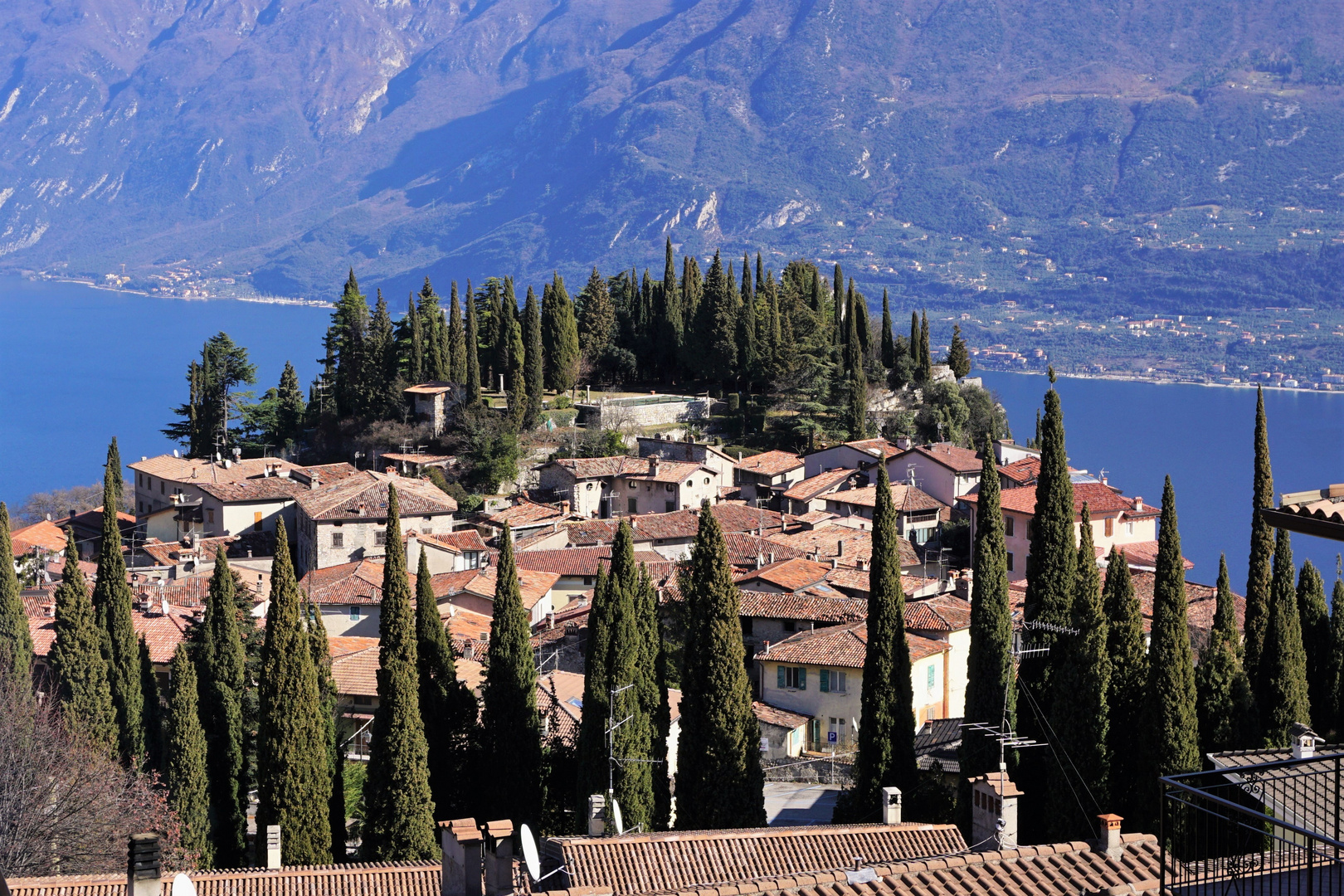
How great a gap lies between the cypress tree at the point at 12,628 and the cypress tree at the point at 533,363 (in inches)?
1080

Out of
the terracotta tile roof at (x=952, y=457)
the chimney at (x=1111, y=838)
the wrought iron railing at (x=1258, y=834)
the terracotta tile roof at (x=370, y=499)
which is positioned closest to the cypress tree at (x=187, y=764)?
the chimney at (x=1111, y=838)

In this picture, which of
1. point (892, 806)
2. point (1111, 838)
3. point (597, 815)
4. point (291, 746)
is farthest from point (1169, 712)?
point (291, 746)

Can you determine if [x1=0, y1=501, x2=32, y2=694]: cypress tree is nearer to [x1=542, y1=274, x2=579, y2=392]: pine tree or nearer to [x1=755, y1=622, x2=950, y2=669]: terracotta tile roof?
[x1=755, y1=622, x2=950, y2=669]: terracotta tile roof

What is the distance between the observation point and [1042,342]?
197m

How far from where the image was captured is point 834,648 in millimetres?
32250

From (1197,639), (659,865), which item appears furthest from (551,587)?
(659,865)

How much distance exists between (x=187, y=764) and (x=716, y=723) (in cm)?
812

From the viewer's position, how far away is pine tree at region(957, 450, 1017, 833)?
23.1 meters

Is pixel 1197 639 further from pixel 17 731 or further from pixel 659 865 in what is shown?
pixel 17 731

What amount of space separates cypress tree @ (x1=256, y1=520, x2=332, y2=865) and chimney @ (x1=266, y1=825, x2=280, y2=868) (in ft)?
4.26

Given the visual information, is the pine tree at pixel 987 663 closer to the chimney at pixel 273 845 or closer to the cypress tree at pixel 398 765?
the cypress tree at pixel 398 765

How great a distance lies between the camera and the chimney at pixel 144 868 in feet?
44.8

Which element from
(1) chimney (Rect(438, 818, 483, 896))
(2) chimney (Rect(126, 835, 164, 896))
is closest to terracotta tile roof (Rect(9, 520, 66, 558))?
(1) chimney (Rect(438, 818, 483, 896))

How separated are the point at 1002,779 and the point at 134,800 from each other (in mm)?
12360
